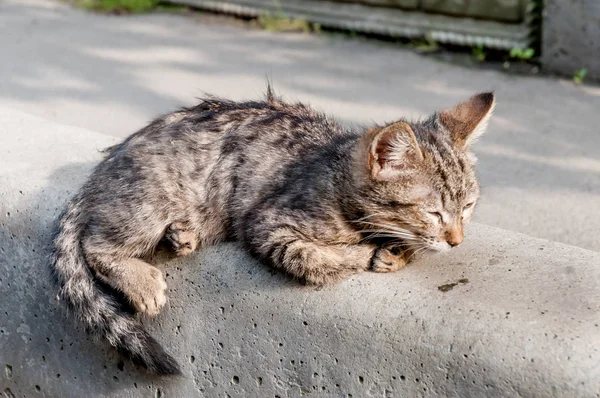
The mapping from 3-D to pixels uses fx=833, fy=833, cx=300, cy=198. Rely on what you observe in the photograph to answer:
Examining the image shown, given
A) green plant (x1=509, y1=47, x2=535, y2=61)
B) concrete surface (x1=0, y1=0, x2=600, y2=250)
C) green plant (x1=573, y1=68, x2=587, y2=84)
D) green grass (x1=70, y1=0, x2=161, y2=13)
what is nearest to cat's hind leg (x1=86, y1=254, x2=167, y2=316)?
concrete surface (x1=0, y1=0, x2=600, y2=250)

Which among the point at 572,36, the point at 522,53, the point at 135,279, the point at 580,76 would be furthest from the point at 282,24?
the point at 135,279

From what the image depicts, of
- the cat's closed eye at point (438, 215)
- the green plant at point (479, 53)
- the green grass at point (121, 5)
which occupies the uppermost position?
the cat's closed eye at point (438, 215)

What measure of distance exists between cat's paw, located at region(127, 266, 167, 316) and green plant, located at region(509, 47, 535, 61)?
4.89 metres

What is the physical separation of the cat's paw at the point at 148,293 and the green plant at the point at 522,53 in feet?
16.0

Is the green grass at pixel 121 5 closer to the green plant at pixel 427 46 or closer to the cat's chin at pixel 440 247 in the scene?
the green plant at pixel 427 46

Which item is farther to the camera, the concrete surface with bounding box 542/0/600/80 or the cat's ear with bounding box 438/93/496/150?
the concrete surface with bounding box 542/0/600/80

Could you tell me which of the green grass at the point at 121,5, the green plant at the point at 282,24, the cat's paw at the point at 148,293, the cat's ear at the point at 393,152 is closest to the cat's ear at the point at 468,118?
the cat's ear at the point at 393,152

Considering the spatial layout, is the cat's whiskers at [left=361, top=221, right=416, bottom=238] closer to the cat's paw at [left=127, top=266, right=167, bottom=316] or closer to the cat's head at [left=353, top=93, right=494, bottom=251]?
the cat's head at [left=353, top=93, right=494, bottom=251]

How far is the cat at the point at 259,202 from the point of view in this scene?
3088 mm

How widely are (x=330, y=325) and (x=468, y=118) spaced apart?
103cm

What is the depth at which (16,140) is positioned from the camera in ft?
14.0

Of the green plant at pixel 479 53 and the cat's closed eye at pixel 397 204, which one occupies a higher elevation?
the cat's closed eye at pixel 397 204

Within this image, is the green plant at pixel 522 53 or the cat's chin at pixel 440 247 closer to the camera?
the cat's chin at pixel 440 247

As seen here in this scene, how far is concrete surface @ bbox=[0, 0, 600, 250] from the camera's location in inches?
208
